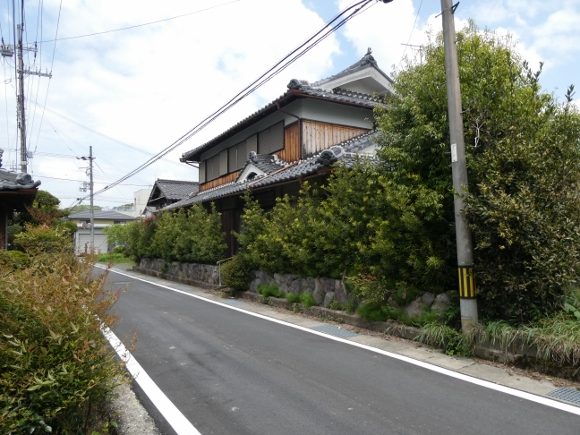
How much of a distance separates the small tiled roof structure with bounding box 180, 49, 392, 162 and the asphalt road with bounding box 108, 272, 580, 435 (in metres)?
8.95

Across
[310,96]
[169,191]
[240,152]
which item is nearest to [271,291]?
[310,96]

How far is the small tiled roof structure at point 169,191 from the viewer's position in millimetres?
31820

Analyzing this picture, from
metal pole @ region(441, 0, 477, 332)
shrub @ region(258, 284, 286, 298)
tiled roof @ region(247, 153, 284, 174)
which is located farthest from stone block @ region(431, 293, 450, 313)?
tiled roof @ region(247, 153, 284, 174)

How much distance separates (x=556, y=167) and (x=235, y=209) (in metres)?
12.8

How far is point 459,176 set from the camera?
6.76m

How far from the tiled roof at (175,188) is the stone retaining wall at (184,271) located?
25.8ft

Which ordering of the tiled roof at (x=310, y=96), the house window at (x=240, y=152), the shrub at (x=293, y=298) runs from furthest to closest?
the house window at (x=240, y=152) → the tiled roof at (x=310, y=96) → the shrub at (x=293, y=298)

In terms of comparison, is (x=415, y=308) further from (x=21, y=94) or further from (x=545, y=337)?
(x=21, y=94)

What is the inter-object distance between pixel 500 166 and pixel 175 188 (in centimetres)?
2970

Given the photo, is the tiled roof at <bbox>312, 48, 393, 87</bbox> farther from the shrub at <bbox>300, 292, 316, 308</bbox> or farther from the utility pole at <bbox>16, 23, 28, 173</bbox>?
the utility pole at <bbox>16, 23, 28, 173</bbox>

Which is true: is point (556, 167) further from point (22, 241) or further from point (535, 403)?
point (22, 241)

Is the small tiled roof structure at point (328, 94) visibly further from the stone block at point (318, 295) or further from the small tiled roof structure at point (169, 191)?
the small tiled roof structure at point (169, 191)

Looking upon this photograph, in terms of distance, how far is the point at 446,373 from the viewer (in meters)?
5.77

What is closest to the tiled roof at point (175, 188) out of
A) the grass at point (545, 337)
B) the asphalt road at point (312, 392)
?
the asphalt road at point (312, 392)
